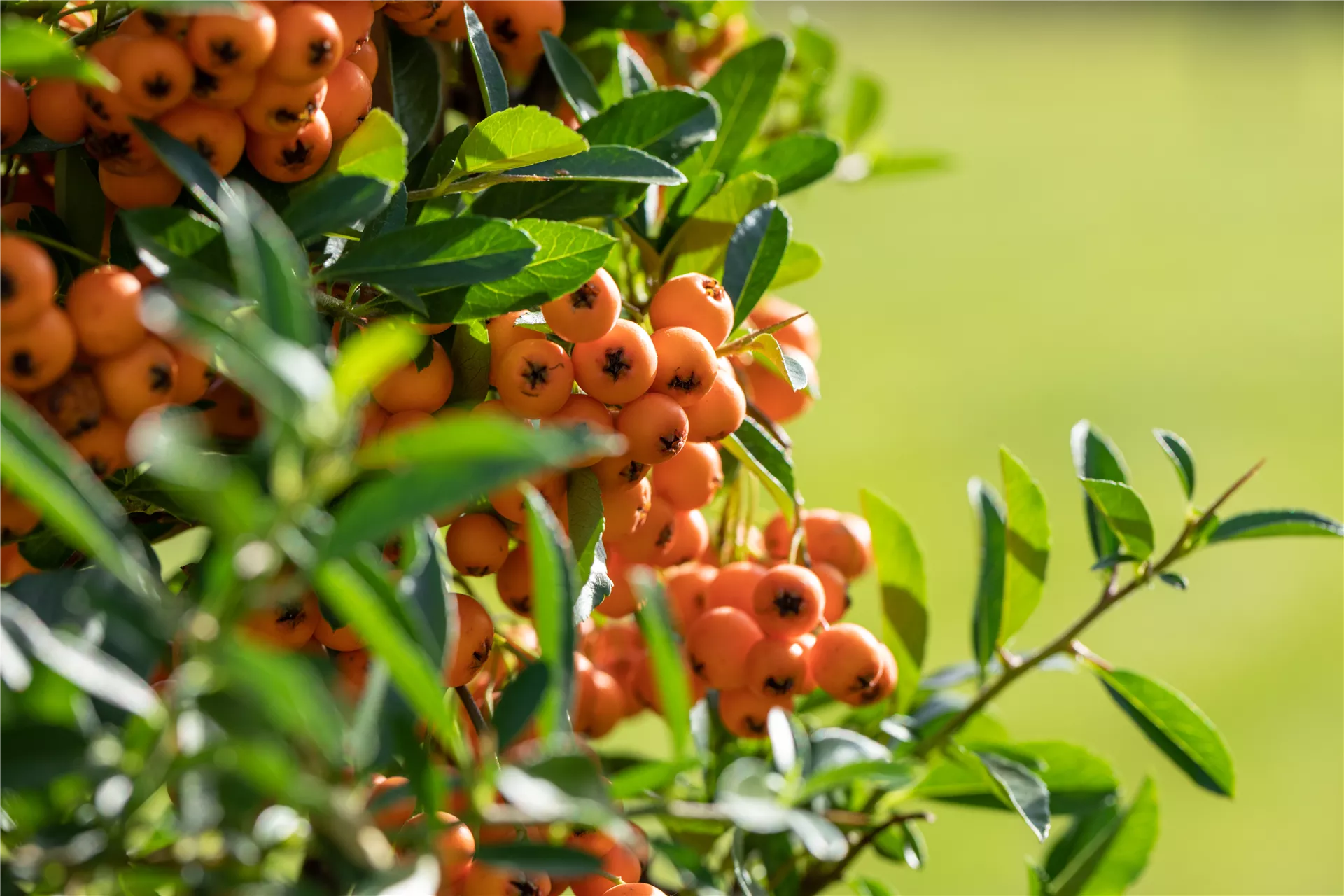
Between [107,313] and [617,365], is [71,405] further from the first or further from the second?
[617,365]

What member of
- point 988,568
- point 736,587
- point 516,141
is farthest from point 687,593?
point 516,141

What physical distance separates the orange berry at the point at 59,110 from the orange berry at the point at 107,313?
0.18 feet

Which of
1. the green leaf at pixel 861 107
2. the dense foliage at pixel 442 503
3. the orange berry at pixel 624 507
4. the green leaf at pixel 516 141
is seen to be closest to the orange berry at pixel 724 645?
the dense foliage at pixel 442 503

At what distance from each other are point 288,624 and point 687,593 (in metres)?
0.21

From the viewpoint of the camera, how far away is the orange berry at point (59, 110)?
1.03ft

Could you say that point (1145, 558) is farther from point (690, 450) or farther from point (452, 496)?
point (452, 496)

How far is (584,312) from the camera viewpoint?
0.36m

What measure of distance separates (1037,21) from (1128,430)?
236 inches

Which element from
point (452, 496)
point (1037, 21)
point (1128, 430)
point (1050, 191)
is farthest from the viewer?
point (1037, 21)

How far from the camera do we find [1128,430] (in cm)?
323

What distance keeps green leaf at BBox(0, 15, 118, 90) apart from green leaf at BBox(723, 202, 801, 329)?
8.3 inches

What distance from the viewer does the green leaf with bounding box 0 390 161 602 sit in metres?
0.21

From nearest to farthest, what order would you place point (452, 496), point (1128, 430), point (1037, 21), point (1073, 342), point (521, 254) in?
point (452, 496)
point (521, 254)
point (1128, 430)
point (1073, 342)
point (1037, 21)

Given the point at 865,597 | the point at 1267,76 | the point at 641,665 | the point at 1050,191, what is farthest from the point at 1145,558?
the point at 1267,76
